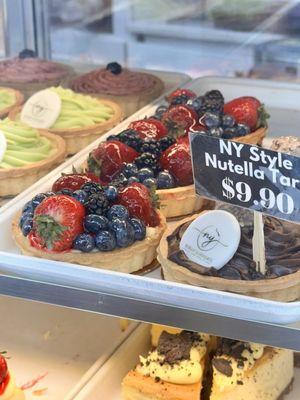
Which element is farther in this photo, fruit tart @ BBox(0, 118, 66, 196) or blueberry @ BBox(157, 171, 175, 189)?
fruit tart @ BBox(0, 118, 66, 196)

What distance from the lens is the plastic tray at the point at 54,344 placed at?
1.85 metres

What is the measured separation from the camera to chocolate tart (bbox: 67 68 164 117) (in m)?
2.86

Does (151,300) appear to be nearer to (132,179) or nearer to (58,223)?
(58,223)

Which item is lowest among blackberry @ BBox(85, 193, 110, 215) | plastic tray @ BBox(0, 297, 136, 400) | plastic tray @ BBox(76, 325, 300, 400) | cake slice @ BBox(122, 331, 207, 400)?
plastic tray @ BBox(0, 297, 136, 400)

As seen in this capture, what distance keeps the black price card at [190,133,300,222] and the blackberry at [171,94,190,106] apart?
102 cm

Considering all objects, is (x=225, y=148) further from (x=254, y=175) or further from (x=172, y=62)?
(x=172, y=62)

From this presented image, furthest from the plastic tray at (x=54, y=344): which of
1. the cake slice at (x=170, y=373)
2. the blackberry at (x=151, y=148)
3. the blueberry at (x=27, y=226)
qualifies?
the blackberry at (x=151, y=148)

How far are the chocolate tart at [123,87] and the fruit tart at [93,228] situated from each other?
111 cm

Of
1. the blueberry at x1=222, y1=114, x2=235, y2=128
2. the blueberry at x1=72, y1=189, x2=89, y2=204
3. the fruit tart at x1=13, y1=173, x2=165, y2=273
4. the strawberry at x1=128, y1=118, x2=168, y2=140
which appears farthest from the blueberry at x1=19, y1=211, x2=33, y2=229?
the blueberry at x1=222, y1=114, x2=235, y2=128

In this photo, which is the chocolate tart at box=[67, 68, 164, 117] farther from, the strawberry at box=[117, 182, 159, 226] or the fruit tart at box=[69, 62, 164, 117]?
the strawberry at box=[117, 182, 159, 226]

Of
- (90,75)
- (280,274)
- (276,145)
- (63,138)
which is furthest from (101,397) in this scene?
(90,75)

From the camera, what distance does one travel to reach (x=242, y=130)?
7.69 ft

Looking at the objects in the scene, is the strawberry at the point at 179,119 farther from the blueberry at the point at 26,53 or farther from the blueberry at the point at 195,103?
the blueberry at the point at 26,53

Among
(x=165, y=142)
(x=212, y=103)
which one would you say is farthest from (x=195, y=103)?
(x=165, y=142)
